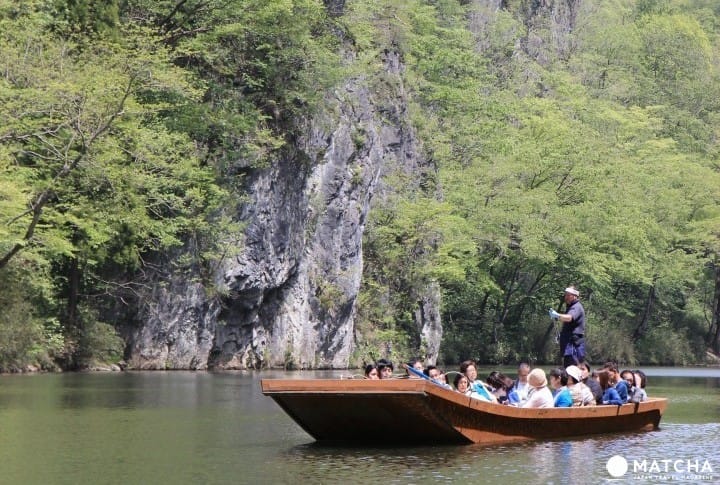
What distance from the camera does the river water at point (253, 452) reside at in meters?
15.0

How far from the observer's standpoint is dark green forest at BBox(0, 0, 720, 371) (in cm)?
3609

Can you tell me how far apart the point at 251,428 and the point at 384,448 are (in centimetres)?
389

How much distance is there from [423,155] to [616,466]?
4473cm

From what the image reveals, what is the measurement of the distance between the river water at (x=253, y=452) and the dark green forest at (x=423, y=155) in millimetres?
10516

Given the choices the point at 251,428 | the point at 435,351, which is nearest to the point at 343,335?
the point at 435,351

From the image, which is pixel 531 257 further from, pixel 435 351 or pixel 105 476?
pixel 105 476

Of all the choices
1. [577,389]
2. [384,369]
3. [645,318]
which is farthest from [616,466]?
[645,318]

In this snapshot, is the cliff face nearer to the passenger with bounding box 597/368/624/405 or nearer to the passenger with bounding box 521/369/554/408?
the passenger with bounding box 597/368/624/405

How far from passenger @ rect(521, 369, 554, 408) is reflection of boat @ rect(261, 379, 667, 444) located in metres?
0.27

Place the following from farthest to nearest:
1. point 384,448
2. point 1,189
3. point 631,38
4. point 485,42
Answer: point 631,38 < point 485,42 < point 1,189 < point 384,448

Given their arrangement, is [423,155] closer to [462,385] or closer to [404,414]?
[462,385]

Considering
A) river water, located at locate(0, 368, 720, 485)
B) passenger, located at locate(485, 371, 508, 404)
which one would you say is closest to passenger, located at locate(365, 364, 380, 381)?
river water, located at locate(0, 368, 720, 485)

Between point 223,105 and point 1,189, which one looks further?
point 223,105

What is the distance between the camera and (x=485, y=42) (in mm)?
83125
